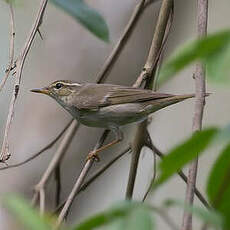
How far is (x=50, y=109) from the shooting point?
478 centimetres

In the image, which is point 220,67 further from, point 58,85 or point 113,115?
point 58,85

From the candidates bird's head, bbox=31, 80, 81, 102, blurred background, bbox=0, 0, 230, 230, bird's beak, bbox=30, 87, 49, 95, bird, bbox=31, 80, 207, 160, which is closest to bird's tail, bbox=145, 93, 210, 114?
bird, bbox=31, 80, 207, 160

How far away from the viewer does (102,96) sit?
4.19 m

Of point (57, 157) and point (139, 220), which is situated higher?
point (139, 220)

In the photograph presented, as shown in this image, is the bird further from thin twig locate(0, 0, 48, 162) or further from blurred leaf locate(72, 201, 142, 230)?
blurred leaf locate(72, 201, 142, 230)

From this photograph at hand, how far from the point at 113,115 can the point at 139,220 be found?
332 cm

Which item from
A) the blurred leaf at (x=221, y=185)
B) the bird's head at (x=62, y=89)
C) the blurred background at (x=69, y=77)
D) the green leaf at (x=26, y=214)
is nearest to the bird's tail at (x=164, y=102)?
the blurred background at (x=69, y=77)

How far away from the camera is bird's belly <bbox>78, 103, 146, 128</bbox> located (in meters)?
4.06

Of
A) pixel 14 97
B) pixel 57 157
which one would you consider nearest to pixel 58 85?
pixel 57 157

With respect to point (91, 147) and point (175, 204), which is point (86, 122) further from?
point (175, 204)

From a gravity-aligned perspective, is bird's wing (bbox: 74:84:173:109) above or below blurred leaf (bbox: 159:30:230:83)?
below

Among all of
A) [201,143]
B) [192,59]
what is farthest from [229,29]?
[201,143]

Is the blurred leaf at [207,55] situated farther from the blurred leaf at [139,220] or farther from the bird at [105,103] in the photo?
the bird at [105,103]

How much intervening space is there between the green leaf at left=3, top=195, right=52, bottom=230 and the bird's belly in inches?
123
